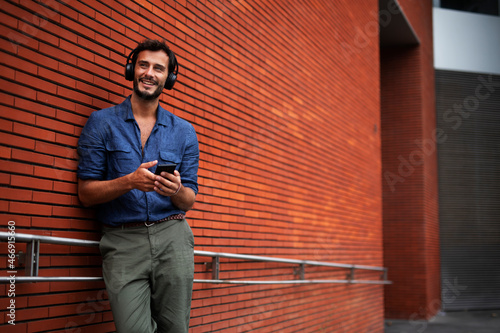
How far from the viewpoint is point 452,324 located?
11.2m

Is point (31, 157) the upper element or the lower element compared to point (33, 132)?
lower

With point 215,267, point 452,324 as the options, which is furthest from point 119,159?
point 452,324

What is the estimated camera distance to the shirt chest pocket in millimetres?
2850

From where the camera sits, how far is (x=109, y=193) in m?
2.71

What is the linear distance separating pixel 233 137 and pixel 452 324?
28.1ft

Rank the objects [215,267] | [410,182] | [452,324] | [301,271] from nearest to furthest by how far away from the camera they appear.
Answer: [215,267] → [301,271] → [452,324] → [410,182]

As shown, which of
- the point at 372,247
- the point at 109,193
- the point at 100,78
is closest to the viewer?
the point at 109,193

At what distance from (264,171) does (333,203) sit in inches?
85.7

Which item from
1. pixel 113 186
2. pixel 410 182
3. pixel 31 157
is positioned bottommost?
pixel 113 186

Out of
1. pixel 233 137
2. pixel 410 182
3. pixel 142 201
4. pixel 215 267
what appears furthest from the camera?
pixel 410 182

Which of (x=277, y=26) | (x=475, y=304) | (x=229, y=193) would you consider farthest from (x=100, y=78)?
(x=475, y=304)

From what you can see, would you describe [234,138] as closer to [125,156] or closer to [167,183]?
[125,156]

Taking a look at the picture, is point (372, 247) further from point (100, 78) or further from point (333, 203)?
point (100, 78)

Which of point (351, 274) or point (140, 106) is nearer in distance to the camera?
point (140, 106)
